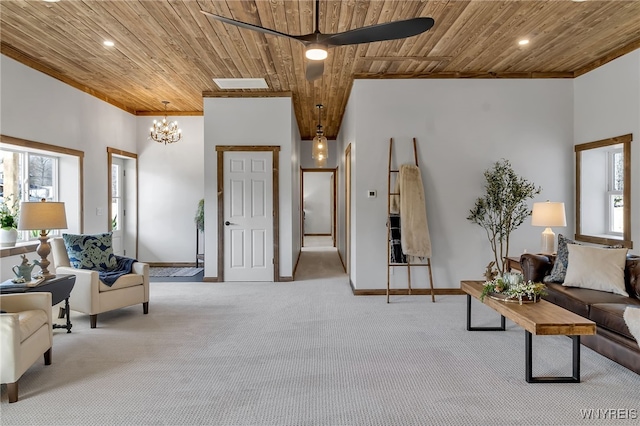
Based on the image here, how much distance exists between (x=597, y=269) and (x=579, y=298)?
50 cm

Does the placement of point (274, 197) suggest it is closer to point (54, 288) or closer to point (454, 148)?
point (454, 148)

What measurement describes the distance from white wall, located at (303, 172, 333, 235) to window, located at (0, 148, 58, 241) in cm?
936

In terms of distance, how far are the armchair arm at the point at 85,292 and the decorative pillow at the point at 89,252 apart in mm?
290

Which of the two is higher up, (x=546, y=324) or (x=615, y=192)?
(x=615, y=192)

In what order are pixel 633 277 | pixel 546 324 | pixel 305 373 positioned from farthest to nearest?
1. pixel 633 277
2. pixel 305 373
3. pixel 546 324

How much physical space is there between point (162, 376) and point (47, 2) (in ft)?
10.6

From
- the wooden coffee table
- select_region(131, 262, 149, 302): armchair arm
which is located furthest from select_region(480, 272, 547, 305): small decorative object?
select_region(131, 262, 149, 302): armchair arm

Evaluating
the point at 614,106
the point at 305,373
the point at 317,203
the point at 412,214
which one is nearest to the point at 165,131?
the point at 412,214

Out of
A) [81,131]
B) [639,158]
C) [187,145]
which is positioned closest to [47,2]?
[81,131]

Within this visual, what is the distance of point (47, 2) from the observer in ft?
11.2

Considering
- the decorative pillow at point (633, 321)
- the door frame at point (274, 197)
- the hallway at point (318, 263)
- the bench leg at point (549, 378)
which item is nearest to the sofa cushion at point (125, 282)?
the door frame at point (274, 197)

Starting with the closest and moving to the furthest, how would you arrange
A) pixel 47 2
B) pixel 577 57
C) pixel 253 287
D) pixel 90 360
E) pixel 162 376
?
pixel 162 376 → pixel 90 360 → pixel 47 2 → pixel 577 57 → pixel 253 287

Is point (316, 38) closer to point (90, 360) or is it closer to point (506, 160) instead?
point (90, 360)

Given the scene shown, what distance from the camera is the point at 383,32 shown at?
2756 millimetres
